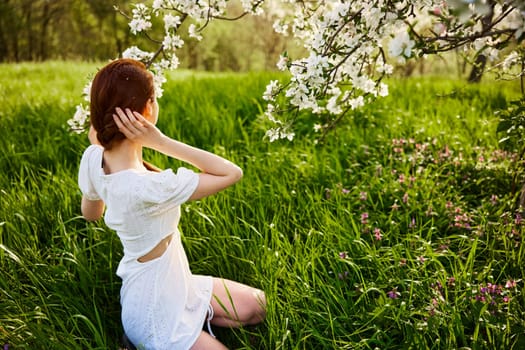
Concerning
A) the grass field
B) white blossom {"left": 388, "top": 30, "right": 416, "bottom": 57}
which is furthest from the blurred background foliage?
white blossom {"left": 388, "top": 30, "right": 416, "bottom": 57}

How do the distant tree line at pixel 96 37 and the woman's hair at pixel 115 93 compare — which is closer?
the woman's hair at pixel 115 93

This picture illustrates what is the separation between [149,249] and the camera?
1.85 metres

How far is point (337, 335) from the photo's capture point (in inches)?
78.0

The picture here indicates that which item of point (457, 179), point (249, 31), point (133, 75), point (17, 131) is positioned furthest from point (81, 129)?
point (249, 31)

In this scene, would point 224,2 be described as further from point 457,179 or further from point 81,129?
point 457,179

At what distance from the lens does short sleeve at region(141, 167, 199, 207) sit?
1.73 meters

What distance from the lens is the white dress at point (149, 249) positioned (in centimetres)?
176

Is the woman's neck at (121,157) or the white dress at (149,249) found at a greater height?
the woman's neck at (121,157)

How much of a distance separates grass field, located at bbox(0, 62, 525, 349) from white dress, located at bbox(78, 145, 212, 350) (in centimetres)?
20

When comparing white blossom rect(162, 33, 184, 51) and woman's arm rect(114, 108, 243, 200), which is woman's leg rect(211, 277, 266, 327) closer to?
woman's arm rect(114, 108, 243, 200)

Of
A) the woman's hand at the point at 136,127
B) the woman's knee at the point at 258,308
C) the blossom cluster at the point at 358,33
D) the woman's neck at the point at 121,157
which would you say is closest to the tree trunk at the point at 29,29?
the blossom cluster at the point at 358,33

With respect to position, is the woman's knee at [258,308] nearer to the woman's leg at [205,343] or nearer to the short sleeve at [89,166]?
the woman's leg at [205,343]

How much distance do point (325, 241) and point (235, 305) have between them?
0.63 metres

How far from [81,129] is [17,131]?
1998mm
